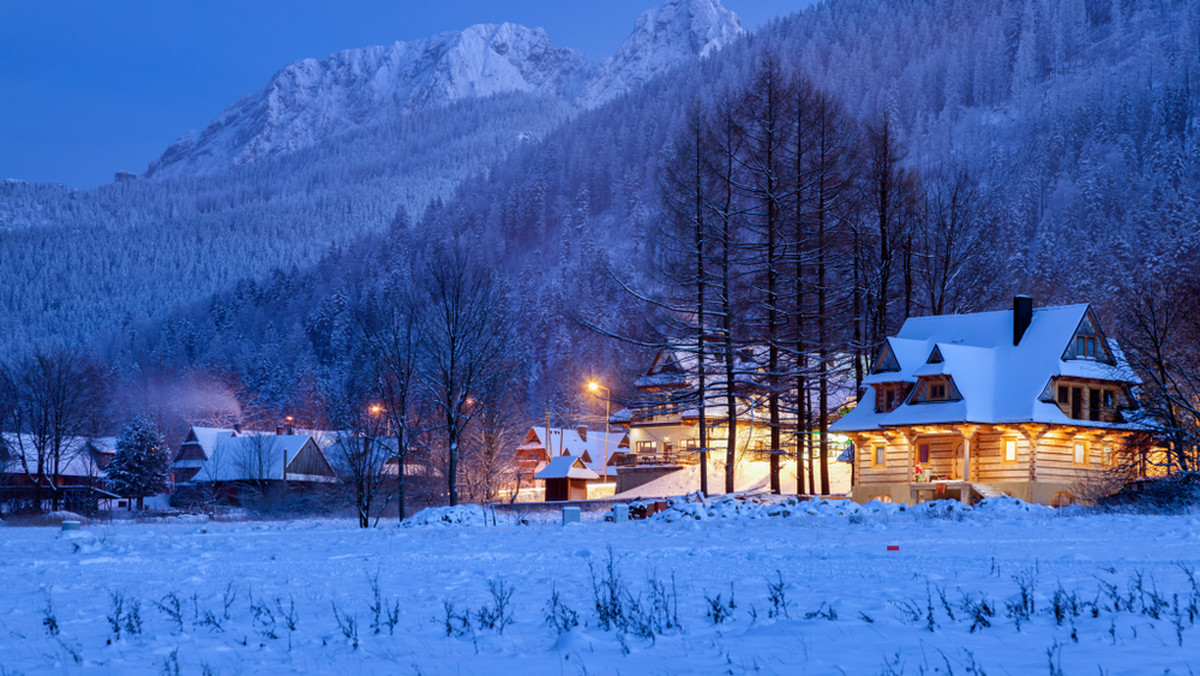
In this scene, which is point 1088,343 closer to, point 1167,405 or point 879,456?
point 879,456

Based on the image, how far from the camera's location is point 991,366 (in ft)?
142

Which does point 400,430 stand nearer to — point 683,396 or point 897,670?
point 683,396

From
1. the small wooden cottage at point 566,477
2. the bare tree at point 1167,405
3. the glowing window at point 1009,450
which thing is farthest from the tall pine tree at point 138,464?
the bare tree at point 1167,405

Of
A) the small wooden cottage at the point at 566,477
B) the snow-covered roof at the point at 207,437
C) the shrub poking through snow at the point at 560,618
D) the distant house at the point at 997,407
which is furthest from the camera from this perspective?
the snow-covered roof at the point at 207,437

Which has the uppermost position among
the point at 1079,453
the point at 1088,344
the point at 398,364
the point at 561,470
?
the point at 1088,344

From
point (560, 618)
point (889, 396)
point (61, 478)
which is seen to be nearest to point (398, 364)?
point (889, 396)

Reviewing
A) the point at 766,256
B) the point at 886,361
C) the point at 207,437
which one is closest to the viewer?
the point at 766,256

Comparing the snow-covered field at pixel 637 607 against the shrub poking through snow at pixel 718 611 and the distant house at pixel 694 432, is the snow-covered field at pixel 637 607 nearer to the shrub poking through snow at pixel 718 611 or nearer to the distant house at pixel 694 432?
the shrub poking through snow at pixel 718 611

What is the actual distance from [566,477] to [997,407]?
105 feet

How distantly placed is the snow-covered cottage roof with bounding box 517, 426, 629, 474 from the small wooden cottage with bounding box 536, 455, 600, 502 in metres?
2.35

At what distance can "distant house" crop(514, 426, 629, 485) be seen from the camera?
255 feet

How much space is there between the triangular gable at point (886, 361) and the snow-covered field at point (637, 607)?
2001cm

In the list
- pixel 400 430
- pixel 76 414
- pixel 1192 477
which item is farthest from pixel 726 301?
pixel 76 414

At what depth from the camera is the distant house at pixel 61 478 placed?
71350 mm
